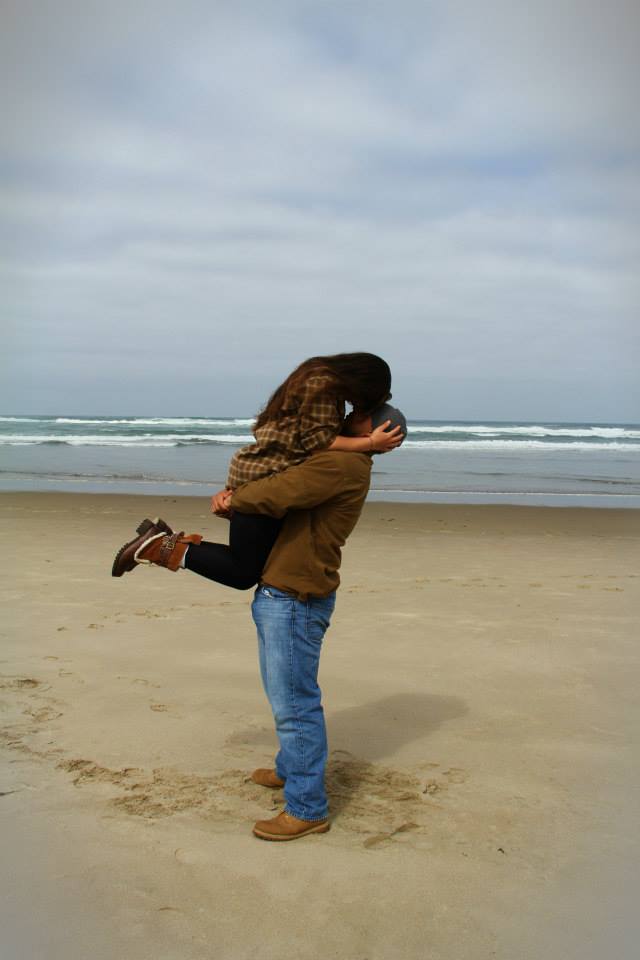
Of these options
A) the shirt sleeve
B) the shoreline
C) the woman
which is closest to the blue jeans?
the woman

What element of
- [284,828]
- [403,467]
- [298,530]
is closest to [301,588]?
[298,530]

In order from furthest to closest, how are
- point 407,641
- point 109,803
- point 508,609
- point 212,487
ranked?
point 212,487 < point 508,609 < point 407,641 < point 109,803

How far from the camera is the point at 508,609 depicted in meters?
6.71

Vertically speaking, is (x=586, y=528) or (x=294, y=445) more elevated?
(x=294, y=445)

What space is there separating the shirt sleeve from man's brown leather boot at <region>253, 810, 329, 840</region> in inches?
51.7

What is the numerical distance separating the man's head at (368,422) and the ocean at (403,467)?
12.6 metres

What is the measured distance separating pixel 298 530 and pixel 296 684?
55 centimetres

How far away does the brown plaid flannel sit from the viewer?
2924 mm

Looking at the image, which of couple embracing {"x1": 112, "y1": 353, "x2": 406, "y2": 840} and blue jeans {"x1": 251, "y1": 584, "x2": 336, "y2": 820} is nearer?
couple embracing {"x1": 112, "y1": 353, "x2": 406, "y2": 840}

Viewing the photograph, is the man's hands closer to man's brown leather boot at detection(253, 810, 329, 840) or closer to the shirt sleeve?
the shirt sleeve

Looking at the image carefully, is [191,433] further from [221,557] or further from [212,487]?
[221,557]

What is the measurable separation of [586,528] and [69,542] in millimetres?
6921

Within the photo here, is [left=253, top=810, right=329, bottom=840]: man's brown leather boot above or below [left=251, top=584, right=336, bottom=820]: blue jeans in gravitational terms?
below

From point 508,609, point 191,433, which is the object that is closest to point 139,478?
point 508,609
